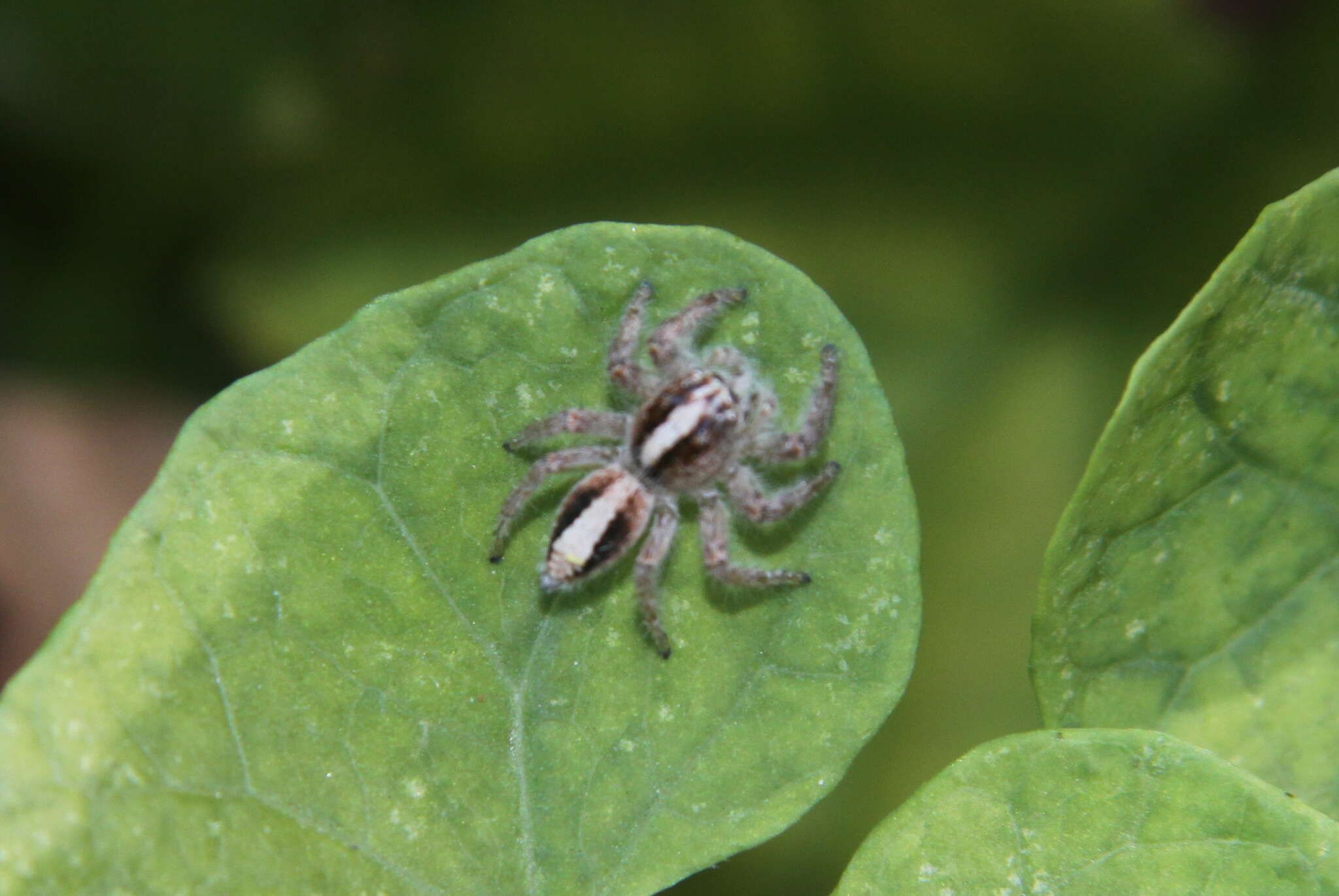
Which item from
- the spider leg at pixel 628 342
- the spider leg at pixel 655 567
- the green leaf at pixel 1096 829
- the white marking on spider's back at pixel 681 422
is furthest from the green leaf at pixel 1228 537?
the white marking on spider's back at pixel 681 422

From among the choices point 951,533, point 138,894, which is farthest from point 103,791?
point 951,533

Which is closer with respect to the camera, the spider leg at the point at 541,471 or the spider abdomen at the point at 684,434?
the spider leg at the point at 541,471

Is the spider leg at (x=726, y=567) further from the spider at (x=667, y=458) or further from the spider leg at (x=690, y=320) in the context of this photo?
the spider leg at (x=690, y=320)

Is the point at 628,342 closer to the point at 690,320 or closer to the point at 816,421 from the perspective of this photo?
the point at 690,320

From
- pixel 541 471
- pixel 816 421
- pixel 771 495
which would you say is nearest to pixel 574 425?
pixel 541 471

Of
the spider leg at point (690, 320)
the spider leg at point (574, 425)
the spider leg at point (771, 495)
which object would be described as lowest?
the spider leg at point (771, 495)

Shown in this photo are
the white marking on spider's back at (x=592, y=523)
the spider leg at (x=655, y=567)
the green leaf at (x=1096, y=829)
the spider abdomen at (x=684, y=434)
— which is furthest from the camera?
the spider abdomen at (x=684, y=434)
